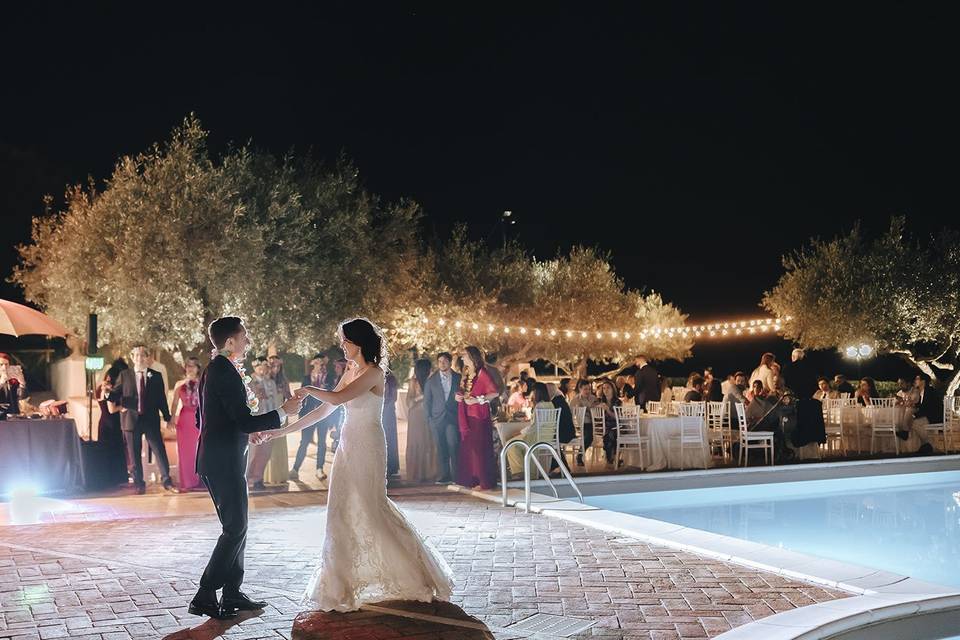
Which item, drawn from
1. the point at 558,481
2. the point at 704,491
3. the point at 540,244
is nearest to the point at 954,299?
the point at 704,491

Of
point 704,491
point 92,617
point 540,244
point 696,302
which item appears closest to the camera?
point 92,617

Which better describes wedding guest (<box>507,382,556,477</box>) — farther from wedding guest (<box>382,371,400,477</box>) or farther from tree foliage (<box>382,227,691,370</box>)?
tree foliage (<box>382,227,691,370</box>)

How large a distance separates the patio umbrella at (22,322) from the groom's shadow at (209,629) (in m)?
6.25

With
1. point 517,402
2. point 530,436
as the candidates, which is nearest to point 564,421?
point 530,436

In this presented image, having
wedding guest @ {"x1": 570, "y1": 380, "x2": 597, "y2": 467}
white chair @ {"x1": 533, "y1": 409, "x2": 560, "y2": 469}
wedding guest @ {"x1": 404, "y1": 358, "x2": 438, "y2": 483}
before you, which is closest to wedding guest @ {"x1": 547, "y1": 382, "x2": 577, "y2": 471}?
white chair @ {"x1": 533, "y1": 409, "x2": 560, "y2": 469}

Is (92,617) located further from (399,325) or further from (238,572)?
(399,325)

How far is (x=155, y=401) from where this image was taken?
33.7 feet

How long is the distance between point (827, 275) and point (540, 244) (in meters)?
21.3

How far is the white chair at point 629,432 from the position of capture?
1211 centimetres

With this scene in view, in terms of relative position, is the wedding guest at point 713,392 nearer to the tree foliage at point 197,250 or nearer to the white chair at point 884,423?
the white chair at point 884,423

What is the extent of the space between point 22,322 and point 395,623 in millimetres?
7210

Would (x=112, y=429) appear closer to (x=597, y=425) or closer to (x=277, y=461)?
(x=277, y=461)

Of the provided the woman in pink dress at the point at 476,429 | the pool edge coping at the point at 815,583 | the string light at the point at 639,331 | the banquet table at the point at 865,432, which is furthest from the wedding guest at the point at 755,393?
the string light at the point at 639,331

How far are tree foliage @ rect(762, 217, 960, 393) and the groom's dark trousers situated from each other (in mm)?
17989
